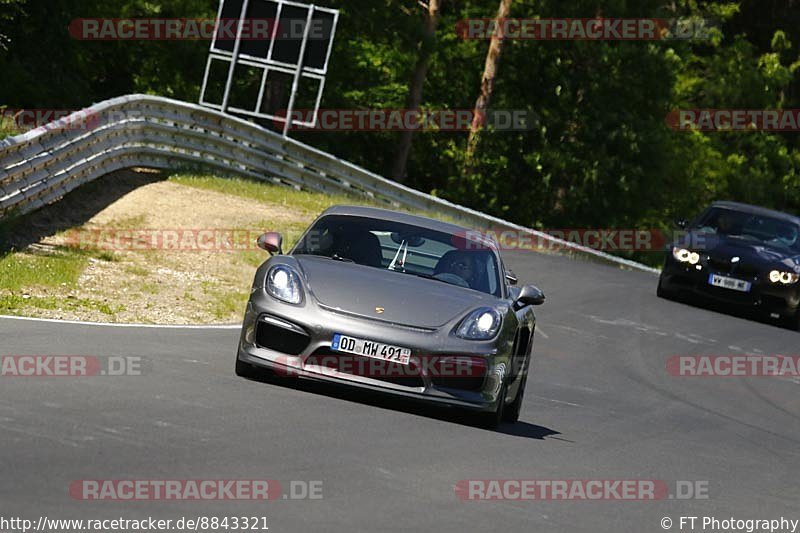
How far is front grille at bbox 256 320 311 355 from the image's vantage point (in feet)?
30.9

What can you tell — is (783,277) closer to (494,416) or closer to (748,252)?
(748,252)

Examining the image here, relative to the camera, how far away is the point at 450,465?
8328 millimetres

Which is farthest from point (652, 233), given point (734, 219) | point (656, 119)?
point (734, 219)

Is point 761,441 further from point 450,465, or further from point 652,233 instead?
point 652,233

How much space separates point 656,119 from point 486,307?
41.5 metres

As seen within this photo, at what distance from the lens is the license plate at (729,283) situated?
2084 centimetres

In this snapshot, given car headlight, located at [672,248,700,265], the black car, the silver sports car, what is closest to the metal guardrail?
the silver sports car

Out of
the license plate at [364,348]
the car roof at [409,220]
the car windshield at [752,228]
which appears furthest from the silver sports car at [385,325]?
the car windshield at [752,228]

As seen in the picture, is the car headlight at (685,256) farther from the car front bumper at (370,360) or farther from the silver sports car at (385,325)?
the car front bumper at (370,360)

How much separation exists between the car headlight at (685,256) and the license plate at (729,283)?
31 centimetres

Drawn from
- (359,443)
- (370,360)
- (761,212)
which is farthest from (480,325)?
(761,212)

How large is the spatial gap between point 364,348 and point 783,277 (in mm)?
12680

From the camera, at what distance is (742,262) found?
68.5 ft

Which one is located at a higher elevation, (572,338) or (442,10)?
(442,10)
